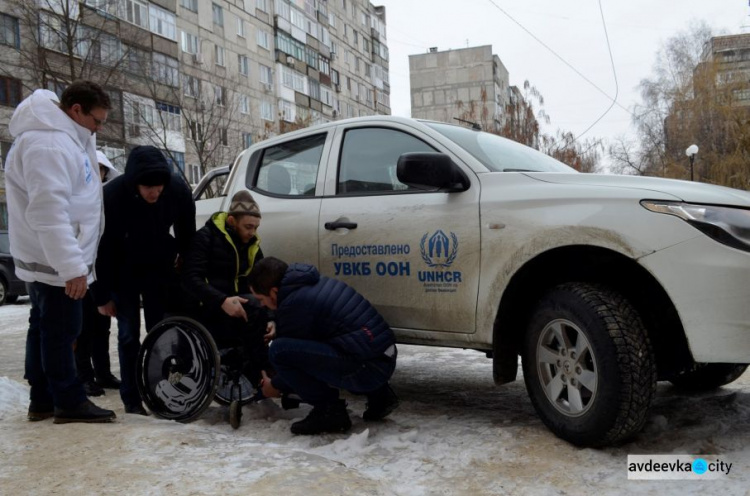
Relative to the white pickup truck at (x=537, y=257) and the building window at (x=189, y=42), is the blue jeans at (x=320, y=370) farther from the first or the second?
the building window at (x=189, y=42)

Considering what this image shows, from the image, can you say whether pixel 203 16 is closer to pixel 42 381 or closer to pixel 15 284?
pixel 15 284

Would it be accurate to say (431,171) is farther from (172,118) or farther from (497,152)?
(172,118)

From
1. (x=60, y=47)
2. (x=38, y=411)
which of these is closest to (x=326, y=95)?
(x=60, y=47)

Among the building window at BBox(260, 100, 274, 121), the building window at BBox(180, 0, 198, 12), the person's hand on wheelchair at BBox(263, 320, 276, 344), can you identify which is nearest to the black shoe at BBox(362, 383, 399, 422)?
the person's hand on wheelchair at BBox(263, 320, 276, 344)

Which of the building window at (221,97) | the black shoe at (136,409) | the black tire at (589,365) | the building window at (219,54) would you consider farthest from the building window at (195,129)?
the black tire at (589,365)

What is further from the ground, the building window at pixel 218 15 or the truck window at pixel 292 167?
the building window at pixel 218 15

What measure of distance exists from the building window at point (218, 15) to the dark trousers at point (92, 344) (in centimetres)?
3344

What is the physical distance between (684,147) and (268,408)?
33071 millimetres

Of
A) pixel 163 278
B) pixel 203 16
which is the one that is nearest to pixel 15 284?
pixel 163 278

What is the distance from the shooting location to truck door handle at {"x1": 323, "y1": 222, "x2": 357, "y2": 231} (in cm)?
419

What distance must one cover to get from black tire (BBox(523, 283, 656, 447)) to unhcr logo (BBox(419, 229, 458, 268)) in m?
0.55

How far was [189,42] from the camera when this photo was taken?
33.4m

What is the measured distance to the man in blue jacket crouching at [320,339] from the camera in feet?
12.2

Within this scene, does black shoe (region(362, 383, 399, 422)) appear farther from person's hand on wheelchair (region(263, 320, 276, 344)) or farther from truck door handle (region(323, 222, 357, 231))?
truck door handle (region(323, 222, 357, 231))
